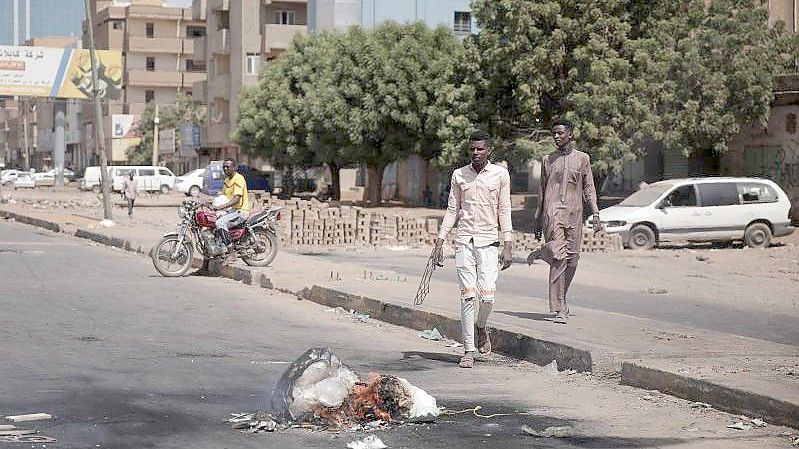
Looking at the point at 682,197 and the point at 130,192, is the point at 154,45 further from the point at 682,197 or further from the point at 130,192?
the point at 682,197

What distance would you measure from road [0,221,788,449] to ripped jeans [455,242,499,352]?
1.26 ft

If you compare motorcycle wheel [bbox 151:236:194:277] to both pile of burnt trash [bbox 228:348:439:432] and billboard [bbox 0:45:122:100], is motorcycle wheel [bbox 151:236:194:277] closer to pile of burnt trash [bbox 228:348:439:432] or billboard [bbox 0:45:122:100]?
pile of burnt trash [bbox 228:348:439:432]

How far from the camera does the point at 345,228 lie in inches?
1222

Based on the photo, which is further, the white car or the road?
the white car

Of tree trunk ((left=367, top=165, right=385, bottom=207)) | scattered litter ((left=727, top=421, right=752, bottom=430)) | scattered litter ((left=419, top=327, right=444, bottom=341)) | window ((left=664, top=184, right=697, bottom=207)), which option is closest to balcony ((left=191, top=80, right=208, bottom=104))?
tree trunk ((left=367, top=165, right=385, bottom=207))

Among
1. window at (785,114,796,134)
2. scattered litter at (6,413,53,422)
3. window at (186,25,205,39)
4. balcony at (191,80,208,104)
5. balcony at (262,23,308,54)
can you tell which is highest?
window at (186,25,205,39)

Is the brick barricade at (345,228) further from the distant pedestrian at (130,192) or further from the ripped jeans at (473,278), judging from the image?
the ripped jeans at (473,278)

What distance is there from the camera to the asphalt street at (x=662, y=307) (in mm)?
13656

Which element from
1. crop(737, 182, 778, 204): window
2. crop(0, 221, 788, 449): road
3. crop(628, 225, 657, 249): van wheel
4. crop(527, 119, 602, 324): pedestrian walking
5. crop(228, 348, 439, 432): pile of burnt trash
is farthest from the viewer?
crop(737, 182, 778, 204): window

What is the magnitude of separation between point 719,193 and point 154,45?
90017 mm

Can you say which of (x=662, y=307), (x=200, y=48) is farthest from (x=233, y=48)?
(x=662, y=307)

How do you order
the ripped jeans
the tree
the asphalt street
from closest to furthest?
the ripped jeans, the asphalt street, the tree

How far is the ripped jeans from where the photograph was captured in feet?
33.2

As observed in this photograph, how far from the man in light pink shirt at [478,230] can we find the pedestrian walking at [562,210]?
1.82 meters
